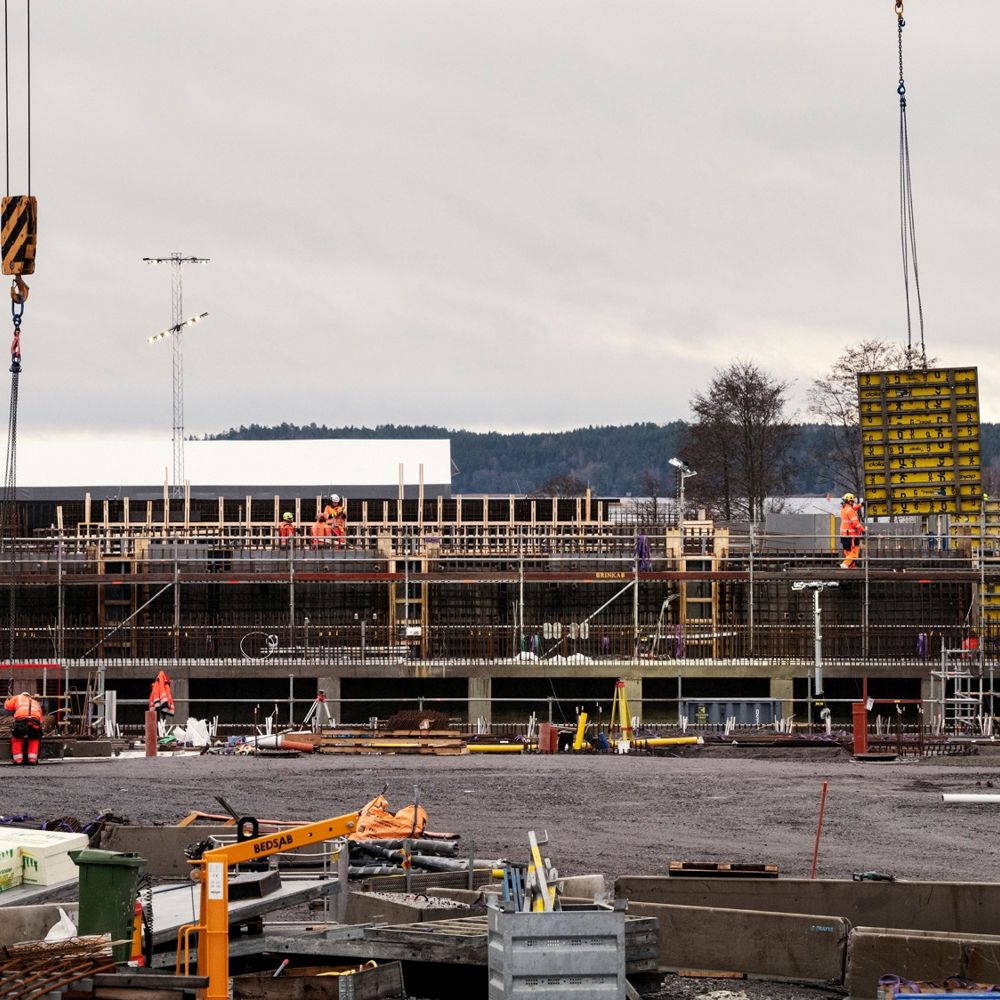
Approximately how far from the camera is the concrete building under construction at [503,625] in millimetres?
40469

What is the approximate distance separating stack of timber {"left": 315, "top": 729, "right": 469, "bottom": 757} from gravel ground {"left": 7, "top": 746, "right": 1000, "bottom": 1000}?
0.84 meters

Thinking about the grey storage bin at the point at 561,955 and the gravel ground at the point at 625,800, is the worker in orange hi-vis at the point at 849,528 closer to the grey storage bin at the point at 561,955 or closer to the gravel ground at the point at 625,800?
the gravel ground at the point at 625,800

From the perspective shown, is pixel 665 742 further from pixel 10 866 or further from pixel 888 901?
pixel 10 866

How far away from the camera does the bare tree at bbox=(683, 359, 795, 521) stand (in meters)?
74.8

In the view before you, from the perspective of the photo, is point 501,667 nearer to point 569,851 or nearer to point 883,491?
point 883,491

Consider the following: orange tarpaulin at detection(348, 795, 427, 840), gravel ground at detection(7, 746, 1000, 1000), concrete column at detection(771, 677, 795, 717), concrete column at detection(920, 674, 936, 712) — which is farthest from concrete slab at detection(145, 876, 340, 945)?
concrete column at detection(920, 674, 936, 712)

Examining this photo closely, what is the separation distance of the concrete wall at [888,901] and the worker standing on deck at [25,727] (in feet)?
59.1

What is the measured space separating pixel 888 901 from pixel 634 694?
25423mm

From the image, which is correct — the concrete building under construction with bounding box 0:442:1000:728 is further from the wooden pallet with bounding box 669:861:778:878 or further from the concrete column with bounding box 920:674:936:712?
the wooden pallet with bounding box 669:861:778:878

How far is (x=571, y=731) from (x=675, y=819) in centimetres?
1153

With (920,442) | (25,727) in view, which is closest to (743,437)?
(920,442)

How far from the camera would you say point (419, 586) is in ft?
151

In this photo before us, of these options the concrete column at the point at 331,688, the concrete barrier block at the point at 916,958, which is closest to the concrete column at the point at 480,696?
the concrete column at the point at 331,688

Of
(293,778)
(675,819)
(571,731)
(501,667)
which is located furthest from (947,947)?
(501,667)
